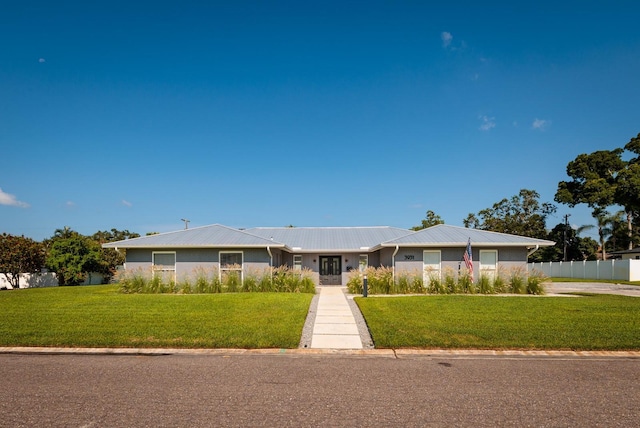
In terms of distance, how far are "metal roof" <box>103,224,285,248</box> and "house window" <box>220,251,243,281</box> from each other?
24.9 inches

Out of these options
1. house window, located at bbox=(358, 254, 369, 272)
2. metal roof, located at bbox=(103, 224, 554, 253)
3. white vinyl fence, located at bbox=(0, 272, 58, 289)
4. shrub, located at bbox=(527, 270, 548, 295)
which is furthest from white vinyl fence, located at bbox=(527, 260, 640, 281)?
white vinyl fence, located at bbox=(0, 272, 58, 289)

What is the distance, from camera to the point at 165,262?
2033cm

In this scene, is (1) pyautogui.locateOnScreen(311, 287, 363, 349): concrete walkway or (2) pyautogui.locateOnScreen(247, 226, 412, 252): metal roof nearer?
(1) pyautogui.locateOnScreen(311, 287, 363, 349): concrete walkway

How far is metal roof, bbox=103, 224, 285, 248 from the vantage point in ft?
64.6

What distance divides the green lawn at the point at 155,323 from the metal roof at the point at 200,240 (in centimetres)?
579

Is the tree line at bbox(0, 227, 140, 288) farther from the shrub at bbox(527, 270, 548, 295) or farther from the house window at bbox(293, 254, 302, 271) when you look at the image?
the shrub at bbox(527, 270, 548, 295)

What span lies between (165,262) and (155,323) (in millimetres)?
10991

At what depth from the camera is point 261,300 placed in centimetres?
1384

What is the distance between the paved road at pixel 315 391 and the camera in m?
4.59

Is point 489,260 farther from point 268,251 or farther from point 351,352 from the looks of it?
point 351,352

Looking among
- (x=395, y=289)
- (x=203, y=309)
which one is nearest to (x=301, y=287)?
(x=395, y=289)

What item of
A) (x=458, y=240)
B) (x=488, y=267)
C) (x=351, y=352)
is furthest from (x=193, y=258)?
(x=488, y=267)

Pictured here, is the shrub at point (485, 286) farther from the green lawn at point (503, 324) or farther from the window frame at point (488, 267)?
the green lawn at point (503, 324)

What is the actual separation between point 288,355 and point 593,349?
5.86 m
